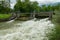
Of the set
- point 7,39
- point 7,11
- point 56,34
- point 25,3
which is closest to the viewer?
point 56,34

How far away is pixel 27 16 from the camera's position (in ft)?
61.2

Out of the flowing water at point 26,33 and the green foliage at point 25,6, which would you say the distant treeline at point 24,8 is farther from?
the flowing water at point 26,33

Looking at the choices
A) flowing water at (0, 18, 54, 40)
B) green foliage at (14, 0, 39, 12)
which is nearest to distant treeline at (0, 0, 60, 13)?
green foliage at (14, 0, 39, 12)

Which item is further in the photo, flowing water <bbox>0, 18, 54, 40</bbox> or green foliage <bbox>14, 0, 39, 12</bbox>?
green foliage <bbox>14, 0, 39, 12</bbox>

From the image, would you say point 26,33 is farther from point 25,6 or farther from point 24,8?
point 25,6

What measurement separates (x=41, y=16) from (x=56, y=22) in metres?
12.9

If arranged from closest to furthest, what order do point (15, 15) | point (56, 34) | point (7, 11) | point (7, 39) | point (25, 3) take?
1. point (56, 34)
2. point (7, 39)
3. point (15, 15)
4. point (7, 11)
5. point (25, 3)

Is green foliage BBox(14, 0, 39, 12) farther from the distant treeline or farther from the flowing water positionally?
the flowing water

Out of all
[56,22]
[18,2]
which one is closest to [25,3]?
[18,2]

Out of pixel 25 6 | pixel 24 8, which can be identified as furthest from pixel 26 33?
pixel 25 6

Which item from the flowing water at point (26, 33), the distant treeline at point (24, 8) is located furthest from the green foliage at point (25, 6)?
the flowing water at point (26, 33)

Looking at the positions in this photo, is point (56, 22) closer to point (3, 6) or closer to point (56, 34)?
point (56, 34)

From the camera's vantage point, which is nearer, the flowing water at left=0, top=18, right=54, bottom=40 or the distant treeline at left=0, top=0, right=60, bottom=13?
the flowing water at left=0, top=18, right=54, bottom=40

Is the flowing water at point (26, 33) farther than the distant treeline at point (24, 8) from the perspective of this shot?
No
